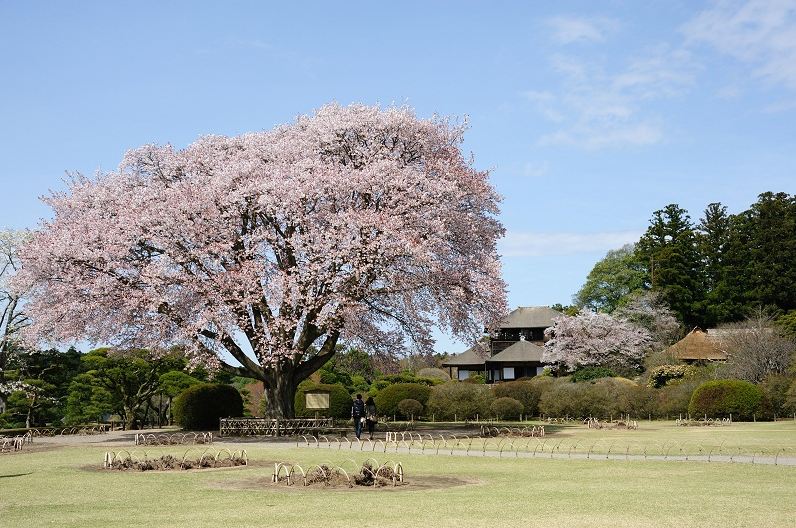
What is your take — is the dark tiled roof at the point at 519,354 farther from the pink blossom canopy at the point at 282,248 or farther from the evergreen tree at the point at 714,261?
the pink blossom canopy at the point at 282,248

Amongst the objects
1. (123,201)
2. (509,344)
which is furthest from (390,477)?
(509,344)

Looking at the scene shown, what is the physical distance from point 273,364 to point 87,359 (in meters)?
11.7

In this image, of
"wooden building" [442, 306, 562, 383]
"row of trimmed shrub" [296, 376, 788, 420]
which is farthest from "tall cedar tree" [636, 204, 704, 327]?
"row of trimmed shrub" [296, 376, 788, 420]

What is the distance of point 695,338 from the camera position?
63.2 metres

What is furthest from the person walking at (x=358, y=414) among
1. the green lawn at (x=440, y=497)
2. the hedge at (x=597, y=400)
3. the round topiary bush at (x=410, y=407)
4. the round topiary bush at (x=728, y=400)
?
the round topiary bush at (x=728, y=400)

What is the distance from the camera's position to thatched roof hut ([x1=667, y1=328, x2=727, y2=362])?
60250 mm

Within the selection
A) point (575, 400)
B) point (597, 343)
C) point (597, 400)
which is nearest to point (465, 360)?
point (597, 343)

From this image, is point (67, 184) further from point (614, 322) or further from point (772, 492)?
point (614, 322)

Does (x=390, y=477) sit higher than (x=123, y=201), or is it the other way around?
(x=123, y=201)

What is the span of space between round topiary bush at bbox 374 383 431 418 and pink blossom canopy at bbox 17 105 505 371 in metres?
11.3

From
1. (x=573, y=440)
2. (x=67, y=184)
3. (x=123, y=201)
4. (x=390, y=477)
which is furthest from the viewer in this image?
(x=67, y=184)

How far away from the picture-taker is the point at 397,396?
147ft

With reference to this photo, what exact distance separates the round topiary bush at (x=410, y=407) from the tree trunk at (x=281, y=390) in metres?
10.9

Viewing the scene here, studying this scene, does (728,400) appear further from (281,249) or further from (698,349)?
(698,349)
